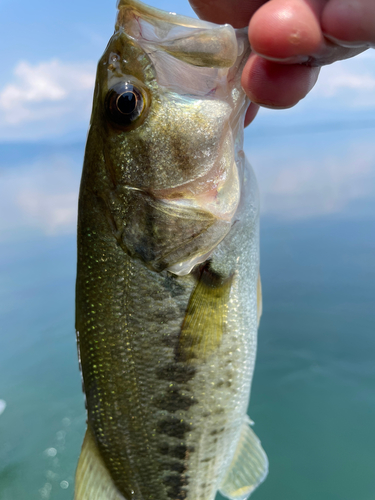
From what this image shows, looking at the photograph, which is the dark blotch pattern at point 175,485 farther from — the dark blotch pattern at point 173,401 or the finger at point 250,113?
the finger at point 250,113

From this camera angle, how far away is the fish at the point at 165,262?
1.08 m

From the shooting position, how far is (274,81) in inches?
36.8

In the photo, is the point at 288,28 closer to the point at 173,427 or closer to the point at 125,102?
the point at 125,102

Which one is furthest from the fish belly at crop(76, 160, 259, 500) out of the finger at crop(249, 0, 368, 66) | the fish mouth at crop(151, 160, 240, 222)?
the finger at crop(249, 0, 368, 66)

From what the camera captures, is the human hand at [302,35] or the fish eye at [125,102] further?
the fish eye at [125,102]

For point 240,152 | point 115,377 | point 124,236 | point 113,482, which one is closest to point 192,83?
point 240,152

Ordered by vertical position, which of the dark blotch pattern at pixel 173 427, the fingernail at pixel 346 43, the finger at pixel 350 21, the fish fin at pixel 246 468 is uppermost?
the finger at pixel 350 21

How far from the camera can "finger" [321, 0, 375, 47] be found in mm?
658

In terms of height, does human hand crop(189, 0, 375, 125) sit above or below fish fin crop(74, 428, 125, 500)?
above

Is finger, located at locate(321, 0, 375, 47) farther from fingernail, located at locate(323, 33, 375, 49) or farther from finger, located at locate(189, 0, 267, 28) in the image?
finger, located at locate(189, 0, 267, 28)

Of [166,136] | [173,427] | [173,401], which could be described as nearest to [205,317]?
[173,401]

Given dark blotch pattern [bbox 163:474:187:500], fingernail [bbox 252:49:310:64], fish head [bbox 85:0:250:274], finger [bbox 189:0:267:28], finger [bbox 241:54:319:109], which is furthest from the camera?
dark blotch pattern [bbox 163:474:187:500]

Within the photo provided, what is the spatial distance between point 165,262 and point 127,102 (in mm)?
523

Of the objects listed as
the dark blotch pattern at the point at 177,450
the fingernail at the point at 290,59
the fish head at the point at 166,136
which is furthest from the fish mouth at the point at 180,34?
the dark blotch pattern at the point at 177,450
